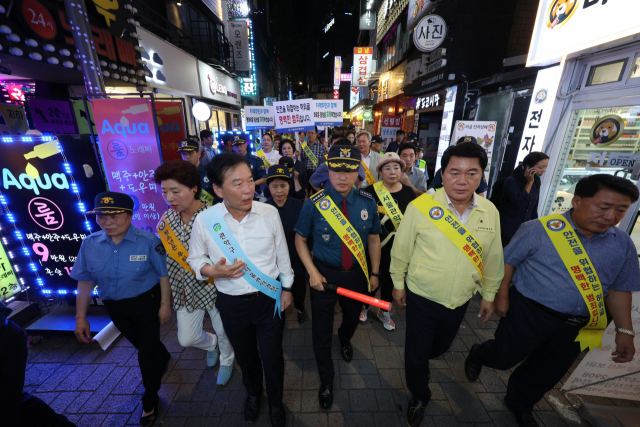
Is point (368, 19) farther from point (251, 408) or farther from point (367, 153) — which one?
point (251, 408)

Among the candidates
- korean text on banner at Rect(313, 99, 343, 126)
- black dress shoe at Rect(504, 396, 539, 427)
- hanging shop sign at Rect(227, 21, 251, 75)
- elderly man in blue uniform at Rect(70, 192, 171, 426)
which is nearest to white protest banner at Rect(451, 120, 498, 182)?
korean text on banner at Rect(313, 99, 343, 126)

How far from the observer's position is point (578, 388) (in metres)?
2.98

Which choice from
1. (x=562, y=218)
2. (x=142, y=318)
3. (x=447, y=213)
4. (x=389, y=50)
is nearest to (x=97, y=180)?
(x=142, y=318)

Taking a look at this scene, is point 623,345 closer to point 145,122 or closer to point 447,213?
point 447,213

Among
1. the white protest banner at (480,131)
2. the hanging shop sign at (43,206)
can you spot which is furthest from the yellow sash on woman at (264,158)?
the white protest banner at (480,131)

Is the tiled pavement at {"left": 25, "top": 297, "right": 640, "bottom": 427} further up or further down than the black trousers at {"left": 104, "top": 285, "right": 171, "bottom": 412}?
further down

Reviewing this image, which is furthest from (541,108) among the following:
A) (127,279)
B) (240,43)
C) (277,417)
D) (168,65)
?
(240,43)

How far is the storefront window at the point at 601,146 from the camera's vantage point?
169 inches

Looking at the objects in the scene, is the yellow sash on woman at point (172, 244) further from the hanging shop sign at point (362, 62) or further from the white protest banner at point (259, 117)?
the hanging shop sign at point (362, 62)

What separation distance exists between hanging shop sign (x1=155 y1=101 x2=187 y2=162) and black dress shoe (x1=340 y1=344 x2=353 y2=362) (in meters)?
5.25

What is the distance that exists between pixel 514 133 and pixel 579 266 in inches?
294

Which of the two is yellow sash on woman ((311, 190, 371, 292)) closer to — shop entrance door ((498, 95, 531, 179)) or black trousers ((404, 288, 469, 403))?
black trousers ((404, 288, 469, 403))

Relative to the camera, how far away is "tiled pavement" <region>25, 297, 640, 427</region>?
2721mm

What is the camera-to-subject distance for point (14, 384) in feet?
5.97
